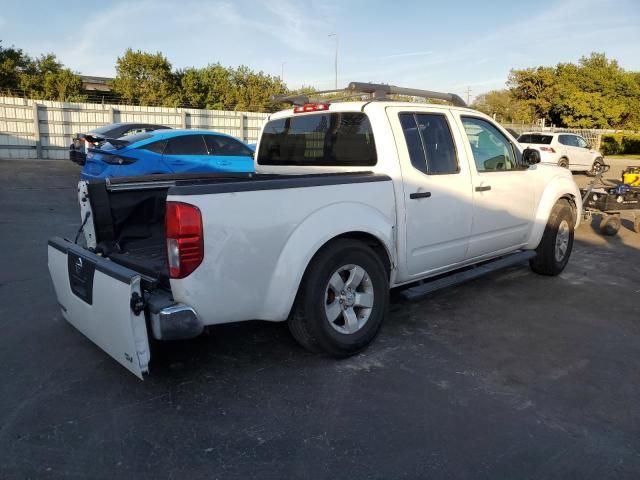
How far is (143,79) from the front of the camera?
3481cm

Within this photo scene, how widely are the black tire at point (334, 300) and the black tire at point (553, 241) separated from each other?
2.74 m

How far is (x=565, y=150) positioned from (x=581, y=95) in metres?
27.6

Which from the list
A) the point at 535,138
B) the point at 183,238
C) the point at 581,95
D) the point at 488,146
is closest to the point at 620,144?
the point at 581,95

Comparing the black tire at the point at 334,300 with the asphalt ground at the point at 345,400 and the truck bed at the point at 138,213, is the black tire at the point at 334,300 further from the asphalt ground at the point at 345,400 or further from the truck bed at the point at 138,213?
the truck bed at the point at 138,213

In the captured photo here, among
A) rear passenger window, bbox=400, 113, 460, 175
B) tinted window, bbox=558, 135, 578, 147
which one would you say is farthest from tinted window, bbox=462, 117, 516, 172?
tinted window, bbox=558, 135, 578, 147

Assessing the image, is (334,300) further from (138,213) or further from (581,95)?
(581,95)

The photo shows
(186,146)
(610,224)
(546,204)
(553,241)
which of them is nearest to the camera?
(546,204)

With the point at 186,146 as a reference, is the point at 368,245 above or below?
below

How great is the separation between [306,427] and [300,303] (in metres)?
0.84

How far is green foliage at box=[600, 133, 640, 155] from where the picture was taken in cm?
3634

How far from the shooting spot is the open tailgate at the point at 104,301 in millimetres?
2857

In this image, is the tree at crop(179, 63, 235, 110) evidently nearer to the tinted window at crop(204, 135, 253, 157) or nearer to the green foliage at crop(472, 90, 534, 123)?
the green foliage at crop(472, 90, 534, 123)

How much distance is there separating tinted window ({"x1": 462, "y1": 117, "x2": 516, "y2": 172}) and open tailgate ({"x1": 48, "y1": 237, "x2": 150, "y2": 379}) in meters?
3.25

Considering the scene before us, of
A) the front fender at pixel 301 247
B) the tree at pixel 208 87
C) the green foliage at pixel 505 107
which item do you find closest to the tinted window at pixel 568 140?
the front fender at pixel 301 247
